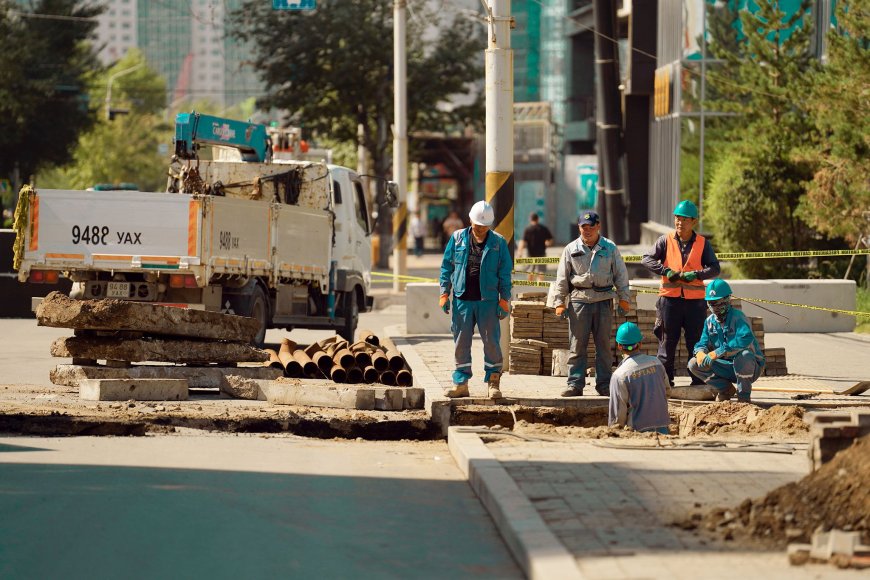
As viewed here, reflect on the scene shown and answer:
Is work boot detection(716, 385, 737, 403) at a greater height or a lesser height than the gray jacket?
lesser

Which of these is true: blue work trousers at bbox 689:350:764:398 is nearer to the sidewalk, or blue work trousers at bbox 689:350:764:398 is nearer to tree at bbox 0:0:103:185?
the sidewalk

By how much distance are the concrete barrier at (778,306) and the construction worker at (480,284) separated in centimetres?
895

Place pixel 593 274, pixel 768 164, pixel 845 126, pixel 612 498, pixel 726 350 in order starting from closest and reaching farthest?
pixel 612 498 → pixel 726 350 → pixel 593 274 → pixel 845 126 → pixel 768 164

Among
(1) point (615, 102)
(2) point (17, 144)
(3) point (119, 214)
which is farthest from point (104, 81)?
(3) point (119, 214)

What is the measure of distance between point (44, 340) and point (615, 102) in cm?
2597

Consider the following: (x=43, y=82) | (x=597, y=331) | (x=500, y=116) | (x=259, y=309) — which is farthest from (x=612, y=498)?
(x=43, y=82)

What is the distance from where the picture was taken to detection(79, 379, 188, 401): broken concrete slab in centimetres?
1375

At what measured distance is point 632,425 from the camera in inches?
447

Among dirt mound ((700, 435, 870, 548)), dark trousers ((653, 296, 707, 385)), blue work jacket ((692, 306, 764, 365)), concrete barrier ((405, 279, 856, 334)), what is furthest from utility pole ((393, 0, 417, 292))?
dirt mound ((700, 435, 870, 548))

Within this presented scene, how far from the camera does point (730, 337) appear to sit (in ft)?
43.6

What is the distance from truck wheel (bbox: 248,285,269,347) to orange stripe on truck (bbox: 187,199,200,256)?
138 centimetres

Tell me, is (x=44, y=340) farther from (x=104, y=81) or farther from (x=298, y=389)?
(x=104, y=81)

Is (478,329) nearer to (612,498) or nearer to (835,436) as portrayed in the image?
(612,498)

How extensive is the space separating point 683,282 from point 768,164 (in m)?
14.2
